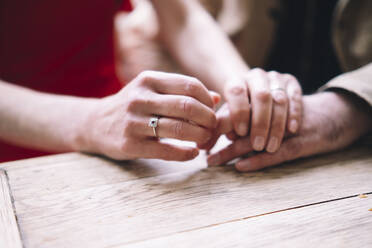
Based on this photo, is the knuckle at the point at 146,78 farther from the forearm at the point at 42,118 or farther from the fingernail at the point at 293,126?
the fingernail at the point at 293,126

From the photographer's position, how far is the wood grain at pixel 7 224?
0.39 m

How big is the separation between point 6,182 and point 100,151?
17cm

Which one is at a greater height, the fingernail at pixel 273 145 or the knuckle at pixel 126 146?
the knuckle at pixel 126 146

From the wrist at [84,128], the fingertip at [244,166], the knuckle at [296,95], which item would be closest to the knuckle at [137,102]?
the wrist at [84,128]

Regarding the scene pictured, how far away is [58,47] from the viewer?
3.32 feet

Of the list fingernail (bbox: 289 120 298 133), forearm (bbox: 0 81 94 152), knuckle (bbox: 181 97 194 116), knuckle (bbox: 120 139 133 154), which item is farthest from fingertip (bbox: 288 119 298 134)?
forearm (bbox: 0 81 94 152)

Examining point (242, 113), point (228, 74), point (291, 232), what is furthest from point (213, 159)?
point (228, 74)

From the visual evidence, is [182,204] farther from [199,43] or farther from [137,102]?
[199,43]

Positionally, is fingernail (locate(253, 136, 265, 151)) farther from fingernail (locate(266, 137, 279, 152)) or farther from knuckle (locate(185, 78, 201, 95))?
knuckle (locate(185, 78, 201, 95))

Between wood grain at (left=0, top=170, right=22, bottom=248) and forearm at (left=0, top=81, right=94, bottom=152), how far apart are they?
16cm

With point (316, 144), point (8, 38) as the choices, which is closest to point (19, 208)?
point (316, 144)

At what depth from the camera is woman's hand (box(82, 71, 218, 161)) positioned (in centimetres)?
53

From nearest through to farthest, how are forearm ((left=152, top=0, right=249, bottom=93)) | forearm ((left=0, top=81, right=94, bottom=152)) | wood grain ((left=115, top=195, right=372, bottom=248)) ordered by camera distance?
wood grain ((left=115, top=195, right=372, bottom=248)), forearm ((left=0, top=81, right=94, bottom=152)), forearm ((left=152, top=0, right=249, bottom=93))

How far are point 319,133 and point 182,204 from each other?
34cm
